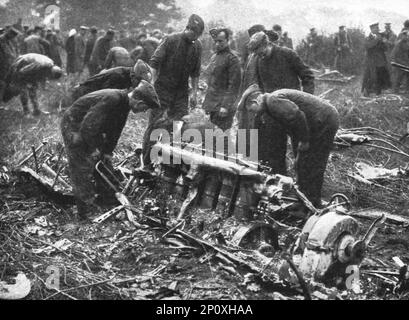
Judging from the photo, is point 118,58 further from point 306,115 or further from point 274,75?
point 306,115

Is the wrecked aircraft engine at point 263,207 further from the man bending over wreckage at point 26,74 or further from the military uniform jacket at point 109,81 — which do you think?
the man bending over wreckage at point 26,74

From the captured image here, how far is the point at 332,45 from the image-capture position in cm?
1619

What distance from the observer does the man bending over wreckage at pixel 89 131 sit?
5.22 metres

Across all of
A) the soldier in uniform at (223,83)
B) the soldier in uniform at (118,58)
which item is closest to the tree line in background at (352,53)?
the soldier in uniform at (118,58)

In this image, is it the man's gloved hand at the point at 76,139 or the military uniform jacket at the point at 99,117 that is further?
the man's gloved hand at the point at 76,139

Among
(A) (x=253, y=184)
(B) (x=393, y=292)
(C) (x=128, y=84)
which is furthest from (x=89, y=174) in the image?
(B) (x=393, y=292)

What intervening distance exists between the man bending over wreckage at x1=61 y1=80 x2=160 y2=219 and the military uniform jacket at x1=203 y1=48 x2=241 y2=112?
2.18 metres

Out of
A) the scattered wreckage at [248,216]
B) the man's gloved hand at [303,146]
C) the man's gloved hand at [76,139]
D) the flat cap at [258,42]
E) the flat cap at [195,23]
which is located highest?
the flat cap at [195,23]

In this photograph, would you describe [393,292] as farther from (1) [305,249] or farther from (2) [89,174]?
(2) [89,174]

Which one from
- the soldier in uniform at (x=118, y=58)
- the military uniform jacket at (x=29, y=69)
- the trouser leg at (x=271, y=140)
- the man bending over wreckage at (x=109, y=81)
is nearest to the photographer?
the man bending over wreckage at (x=109, y=81)

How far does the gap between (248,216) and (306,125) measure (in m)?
1.28

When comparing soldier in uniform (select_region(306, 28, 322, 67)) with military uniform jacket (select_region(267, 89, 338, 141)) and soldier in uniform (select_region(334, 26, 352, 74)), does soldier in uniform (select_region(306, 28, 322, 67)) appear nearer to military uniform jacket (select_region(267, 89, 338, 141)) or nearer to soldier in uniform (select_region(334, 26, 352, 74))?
soldier in uniform (select_region(334, 26, 352, 74))

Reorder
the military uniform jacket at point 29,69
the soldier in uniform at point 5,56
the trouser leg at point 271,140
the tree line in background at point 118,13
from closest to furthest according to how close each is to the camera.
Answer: the trouser leg at point 271,140
the military uniform jacket at point 29,69
the soldier in uniform at point 5,56
the tree line in background at point 118,13

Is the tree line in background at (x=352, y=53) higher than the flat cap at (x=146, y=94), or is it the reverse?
the flat cap at (x=146, y=94)
